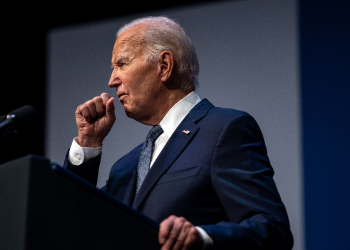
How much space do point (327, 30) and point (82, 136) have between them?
4.96 feet

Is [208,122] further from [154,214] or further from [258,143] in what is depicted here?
[154,214]

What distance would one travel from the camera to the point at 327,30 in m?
2.56

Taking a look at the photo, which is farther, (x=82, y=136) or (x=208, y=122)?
(x=82, y=136)

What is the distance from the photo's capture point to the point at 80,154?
1892 mm

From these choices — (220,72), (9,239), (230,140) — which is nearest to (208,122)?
(230,140)

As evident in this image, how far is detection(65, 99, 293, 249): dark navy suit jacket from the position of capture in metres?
1.29

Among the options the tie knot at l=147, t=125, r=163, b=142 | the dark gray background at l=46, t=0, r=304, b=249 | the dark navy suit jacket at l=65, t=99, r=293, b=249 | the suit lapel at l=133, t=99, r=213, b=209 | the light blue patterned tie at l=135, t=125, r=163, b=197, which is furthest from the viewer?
the dark gray background at l=46, t=0, r=304, b=249

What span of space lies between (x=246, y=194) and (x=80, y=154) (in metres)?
0.81

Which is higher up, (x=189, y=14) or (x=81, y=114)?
(x=189, y=14)

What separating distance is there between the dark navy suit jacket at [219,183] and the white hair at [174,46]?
261 millimetres

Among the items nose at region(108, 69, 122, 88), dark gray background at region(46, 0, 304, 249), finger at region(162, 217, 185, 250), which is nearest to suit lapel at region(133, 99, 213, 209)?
Result: nose at region(108, 69, 122, 88)

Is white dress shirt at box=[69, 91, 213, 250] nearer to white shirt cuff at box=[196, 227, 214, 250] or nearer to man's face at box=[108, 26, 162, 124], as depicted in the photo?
man's face at box=[108, 26, 162, 124]

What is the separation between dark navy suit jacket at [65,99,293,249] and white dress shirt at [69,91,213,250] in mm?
106

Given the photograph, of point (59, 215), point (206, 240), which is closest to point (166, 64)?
point (206, 240)
